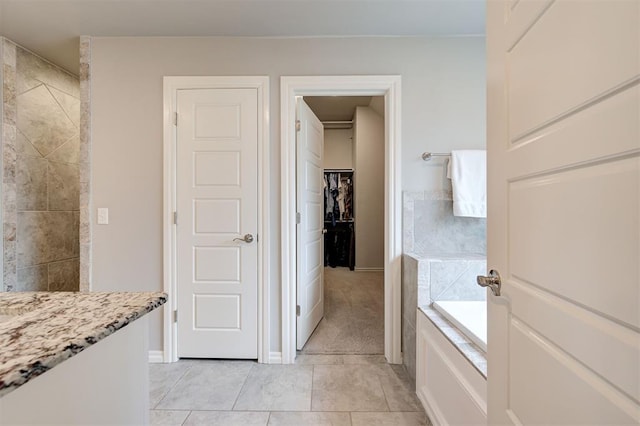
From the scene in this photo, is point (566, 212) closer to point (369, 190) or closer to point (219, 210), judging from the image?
point (219, 210)

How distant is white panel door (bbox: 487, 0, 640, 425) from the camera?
0.45 meters

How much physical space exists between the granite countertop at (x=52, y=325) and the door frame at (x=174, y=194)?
1316mm

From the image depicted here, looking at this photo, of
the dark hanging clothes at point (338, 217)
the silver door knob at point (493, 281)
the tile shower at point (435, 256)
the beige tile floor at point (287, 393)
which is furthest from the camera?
the dark hanging clothes at point (338, 217)

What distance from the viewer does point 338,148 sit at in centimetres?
542

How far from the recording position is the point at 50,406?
0.48m

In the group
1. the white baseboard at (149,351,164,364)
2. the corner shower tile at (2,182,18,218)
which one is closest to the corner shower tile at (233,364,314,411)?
the white baseboard at (149,351,164,364)

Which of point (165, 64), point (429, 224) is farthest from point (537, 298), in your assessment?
point (165, 64)

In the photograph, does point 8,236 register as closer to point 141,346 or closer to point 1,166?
point 1,166

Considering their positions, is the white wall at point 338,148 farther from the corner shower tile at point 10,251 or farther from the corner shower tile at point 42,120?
the corner shower tile at point 10,251

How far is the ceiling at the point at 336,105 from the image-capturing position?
423 cm

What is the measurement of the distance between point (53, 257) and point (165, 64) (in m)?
2.04

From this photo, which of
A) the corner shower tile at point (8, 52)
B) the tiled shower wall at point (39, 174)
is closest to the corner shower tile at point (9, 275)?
the tiled shower wall at point (39, 174)

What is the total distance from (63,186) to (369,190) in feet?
13.1

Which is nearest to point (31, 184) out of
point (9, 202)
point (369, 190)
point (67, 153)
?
point (9, 202)
